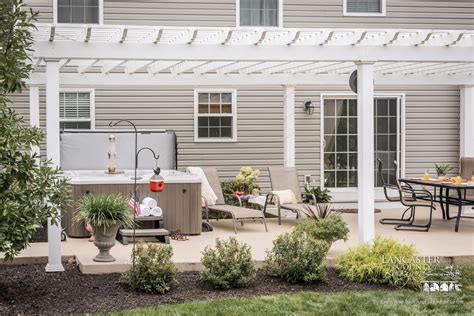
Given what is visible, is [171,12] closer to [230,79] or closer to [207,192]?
[230,79]

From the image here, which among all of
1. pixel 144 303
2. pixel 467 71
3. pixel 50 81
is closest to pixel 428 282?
pixel 144 303

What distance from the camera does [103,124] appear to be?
50.2ft

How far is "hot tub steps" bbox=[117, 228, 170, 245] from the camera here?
10484mm

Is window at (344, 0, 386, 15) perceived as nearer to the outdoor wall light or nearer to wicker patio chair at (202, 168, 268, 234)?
the outdoor wall light

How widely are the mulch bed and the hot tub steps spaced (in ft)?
4.60

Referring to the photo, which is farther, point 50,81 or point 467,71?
point 467,71

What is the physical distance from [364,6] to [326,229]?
815 cm

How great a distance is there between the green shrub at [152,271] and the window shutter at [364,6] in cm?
945

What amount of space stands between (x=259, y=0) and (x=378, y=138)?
3675 mm

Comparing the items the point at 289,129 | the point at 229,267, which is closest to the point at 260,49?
the point at 229,267

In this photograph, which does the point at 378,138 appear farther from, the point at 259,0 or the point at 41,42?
the point at 41,42

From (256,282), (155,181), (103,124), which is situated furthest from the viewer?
(103,124)

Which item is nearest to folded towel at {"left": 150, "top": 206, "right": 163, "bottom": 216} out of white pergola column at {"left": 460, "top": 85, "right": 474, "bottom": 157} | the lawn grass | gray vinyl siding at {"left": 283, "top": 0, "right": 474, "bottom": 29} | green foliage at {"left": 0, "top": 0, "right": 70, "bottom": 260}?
green foliage at {"left": 0, "top": 0, "right": 70, "bottom": 260}

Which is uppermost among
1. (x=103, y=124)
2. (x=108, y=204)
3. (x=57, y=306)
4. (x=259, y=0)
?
(x=259, y=0)
